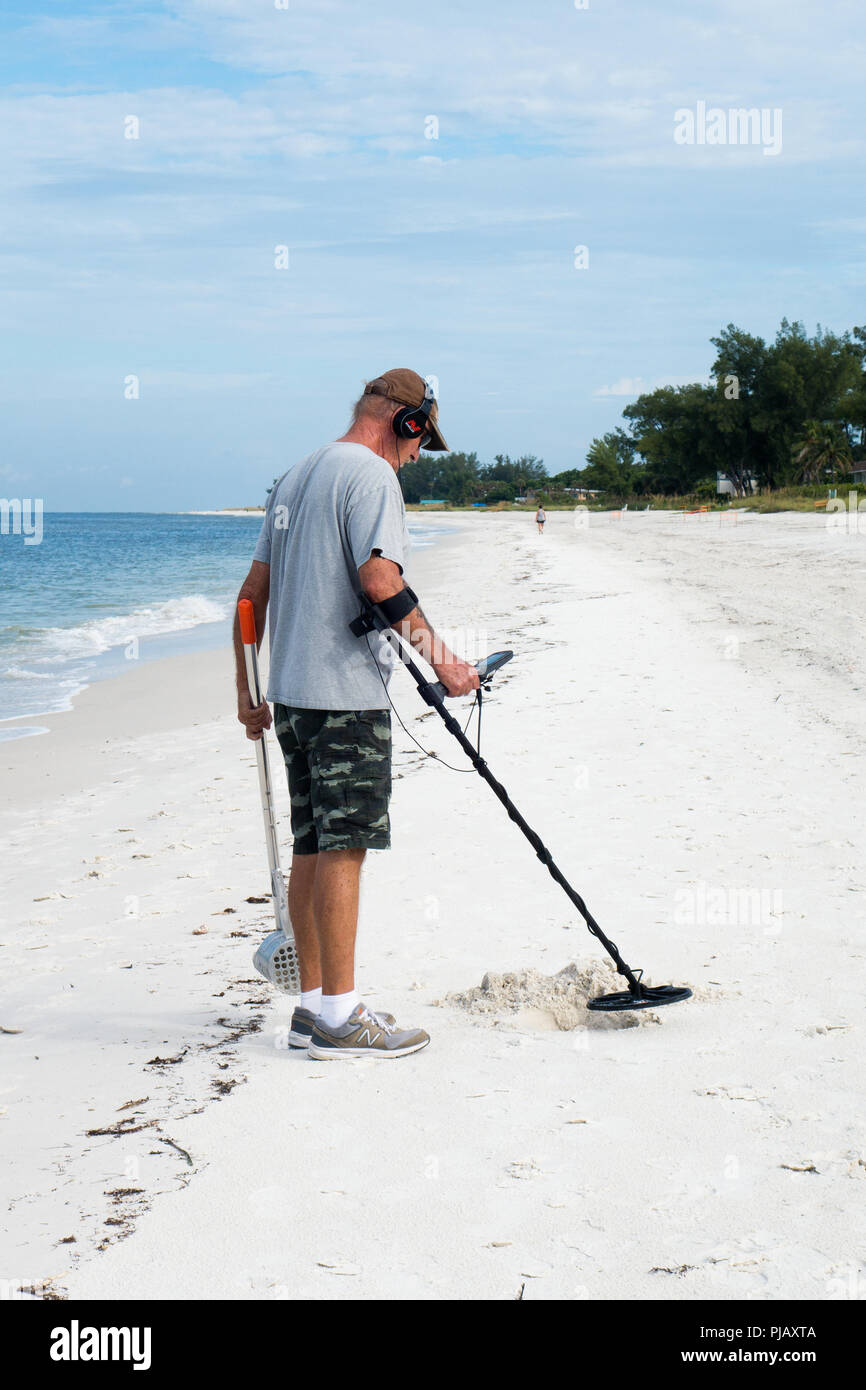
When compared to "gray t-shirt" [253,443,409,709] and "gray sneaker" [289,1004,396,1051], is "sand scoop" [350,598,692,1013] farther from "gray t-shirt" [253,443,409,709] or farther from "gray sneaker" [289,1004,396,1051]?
"gray sneaker" [289,1004,396,1051]

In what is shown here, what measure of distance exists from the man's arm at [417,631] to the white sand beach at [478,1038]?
3.59ft

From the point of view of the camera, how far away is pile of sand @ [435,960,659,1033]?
3.60 meters

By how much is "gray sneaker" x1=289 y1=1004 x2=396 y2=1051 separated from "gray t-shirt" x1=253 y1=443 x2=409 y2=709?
98cm

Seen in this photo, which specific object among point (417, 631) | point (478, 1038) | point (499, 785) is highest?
point (417, 631)

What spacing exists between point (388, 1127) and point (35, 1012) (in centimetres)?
156

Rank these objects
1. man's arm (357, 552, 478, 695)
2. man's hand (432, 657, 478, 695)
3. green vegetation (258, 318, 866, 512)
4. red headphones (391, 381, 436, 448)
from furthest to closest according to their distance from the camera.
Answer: green vegetation (258, 318, 866, 512)
red headphones (391, 381, 436, 448)
man's hand (432, 657, 478, 695)
man's arm (357, 552, 478, 695)

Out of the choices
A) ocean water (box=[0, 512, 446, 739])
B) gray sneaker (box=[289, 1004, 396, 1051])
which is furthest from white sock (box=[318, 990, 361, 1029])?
ocean water (box=[0, 512, 446, 739])

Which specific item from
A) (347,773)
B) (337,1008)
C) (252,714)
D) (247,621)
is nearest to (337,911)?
(337,1008)

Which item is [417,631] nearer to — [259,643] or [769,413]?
[259,643]

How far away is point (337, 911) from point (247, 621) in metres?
0.93

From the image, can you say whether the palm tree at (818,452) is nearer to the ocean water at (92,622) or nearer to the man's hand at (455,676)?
the ocean water at (92,622)

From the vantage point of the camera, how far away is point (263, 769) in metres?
3.83
